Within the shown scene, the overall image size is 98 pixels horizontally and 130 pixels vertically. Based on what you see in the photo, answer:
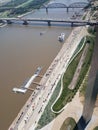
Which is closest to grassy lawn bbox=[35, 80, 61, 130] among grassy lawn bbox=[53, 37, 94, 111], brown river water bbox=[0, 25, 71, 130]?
grassy lawn bbox=[53, 37, 94, 111]

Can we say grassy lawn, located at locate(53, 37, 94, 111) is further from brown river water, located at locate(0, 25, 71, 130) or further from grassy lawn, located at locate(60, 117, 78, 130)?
brown river water, located at locate(0, 25, 71, 130)

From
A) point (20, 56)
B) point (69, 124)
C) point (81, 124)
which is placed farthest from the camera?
point (20, 56)

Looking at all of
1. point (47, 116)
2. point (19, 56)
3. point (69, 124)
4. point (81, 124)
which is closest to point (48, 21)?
point (19, 56)

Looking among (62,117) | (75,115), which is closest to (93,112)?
(75,115)

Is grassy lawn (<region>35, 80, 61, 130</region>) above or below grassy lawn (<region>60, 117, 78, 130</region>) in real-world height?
below

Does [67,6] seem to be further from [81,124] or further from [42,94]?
[81,124]

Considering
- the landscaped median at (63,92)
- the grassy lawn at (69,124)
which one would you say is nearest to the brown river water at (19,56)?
the landscaped median at (63,92)
